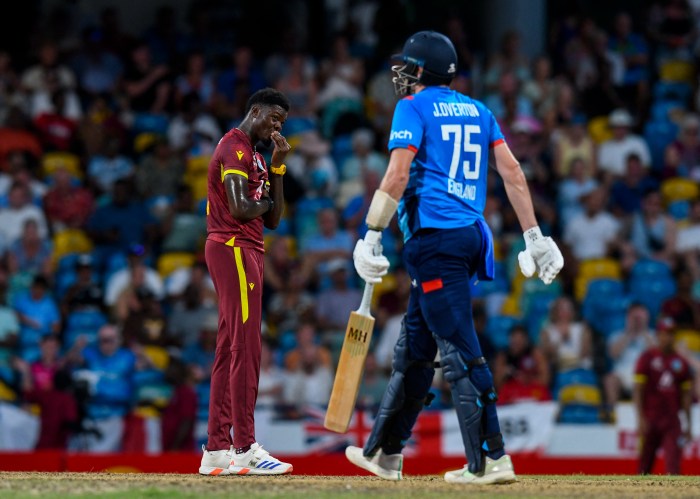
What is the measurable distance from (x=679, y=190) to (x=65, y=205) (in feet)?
28.2

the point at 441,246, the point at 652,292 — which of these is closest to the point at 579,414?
the point at 652,292

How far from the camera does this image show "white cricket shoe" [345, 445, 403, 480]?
28.0ft

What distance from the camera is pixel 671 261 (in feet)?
58.7

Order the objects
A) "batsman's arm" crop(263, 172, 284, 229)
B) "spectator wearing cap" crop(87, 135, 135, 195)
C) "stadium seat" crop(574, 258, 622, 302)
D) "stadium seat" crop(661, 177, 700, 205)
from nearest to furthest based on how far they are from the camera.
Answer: "batsman's arm" crop(263, 172, 284, 229), "stadium seat" crop(574, 258, 622, 302), "spectator wearing cap" crop(87, 135, 135, 195), "stadium seat" crop(661, 177, 700, 205)

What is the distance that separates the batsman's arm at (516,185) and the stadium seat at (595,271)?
956 cm

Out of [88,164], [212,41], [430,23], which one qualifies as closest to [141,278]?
[88,164]

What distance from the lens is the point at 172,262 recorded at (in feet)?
57.5

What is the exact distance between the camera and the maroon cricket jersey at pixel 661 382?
15008 millimetres

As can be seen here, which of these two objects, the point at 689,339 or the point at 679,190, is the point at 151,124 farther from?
the point at 689,339

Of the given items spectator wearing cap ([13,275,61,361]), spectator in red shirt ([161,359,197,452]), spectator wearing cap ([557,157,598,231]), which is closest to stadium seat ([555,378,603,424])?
spectator wearing cap ([557,157,598,231])

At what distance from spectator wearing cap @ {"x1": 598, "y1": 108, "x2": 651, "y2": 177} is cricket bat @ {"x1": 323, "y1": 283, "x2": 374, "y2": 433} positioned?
11.5 m

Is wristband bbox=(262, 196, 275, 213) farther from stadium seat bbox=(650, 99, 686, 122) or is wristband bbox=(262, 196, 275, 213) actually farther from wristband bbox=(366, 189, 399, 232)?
stadium seat bbox=(650, 99, 686, 122)

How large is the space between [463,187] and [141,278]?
9.17 meters

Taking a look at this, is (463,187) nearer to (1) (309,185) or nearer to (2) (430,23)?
(1) (309,185)
